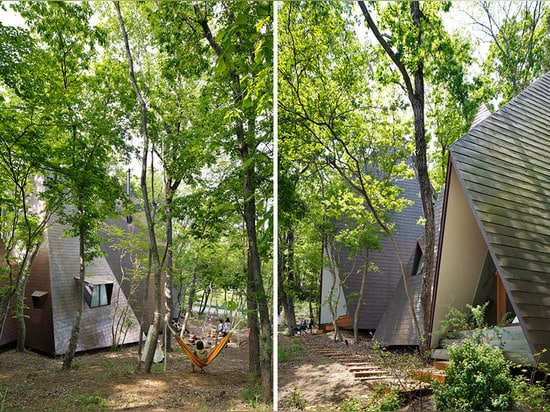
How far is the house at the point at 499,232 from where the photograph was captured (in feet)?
8.68

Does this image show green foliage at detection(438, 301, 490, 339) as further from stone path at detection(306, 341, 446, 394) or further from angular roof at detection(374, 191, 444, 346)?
angular roof at detection(374, 191, 444, 346)

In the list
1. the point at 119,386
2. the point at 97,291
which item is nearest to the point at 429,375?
the point at 119,386

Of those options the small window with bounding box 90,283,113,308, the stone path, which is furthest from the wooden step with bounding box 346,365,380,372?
the small window with bounding box 90,283,113,308

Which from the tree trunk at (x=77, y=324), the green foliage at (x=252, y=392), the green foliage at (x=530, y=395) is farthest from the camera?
the tree trunk at (x=77, y=324)

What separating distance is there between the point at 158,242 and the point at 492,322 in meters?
3.34

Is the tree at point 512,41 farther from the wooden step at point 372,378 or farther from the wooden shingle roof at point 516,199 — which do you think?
the wooden step at point 372,378

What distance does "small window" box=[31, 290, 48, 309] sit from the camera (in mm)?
4703

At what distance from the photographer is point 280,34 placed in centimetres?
310

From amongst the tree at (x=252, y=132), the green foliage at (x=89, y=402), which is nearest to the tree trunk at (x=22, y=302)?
the green foliage at (x=89, y=402)

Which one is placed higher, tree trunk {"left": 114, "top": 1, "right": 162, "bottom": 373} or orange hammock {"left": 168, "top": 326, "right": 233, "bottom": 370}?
tree trunk {"left": 114, "top": 1, "right": 162, "bottom": 373}

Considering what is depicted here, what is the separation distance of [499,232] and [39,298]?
16.5 ft

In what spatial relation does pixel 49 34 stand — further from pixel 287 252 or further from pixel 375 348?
pixel 375 348

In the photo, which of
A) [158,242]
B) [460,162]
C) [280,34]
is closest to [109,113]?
[158,242]

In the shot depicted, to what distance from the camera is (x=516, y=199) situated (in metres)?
3.25
